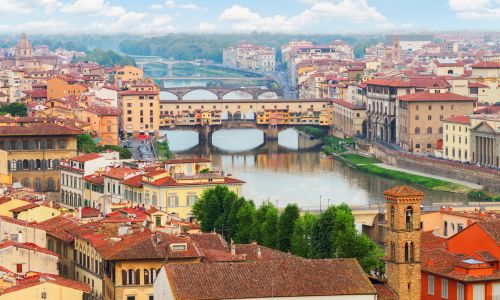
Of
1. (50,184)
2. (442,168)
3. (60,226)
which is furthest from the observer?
(442,168)

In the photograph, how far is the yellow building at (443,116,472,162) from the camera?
2184 inches

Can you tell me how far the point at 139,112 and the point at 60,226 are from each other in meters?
42.3

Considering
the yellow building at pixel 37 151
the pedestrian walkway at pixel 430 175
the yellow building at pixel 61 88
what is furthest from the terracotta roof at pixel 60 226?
the yellow building at pixel 61 88

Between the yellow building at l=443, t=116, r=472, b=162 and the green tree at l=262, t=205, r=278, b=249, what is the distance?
28.6 meters

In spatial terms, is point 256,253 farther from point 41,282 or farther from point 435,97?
point 435,97

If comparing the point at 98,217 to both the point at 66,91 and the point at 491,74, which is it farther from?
the point at 491,74

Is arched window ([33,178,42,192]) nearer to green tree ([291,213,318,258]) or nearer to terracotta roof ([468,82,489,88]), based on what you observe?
green tree ([291,213,318,258])

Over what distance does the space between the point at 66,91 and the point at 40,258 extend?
1763 inches

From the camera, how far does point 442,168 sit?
52969 mm

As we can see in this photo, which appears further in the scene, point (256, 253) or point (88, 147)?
point (88, 147)

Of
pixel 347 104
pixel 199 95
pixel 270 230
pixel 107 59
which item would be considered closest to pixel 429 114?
pixel 347 104

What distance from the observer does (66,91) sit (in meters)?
67.6

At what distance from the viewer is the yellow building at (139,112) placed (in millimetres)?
67438

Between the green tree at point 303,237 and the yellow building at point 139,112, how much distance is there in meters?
40.7
